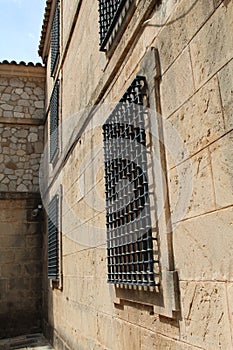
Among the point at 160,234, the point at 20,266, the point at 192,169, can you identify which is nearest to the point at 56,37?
the point at 20,266

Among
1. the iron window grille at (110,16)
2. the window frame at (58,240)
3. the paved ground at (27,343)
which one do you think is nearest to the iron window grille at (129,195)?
the iron window grille at (110,16)

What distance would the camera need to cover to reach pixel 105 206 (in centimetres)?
354

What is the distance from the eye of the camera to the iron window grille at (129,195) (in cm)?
254

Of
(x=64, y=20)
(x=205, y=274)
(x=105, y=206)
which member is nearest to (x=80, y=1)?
(x=64, y=20)

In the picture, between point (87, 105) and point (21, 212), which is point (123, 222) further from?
point (21, 212)

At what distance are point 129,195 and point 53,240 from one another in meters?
4.17

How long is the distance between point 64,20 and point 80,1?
160 cm

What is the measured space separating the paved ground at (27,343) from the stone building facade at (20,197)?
38cm

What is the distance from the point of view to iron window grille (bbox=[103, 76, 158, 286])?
254 centimetres

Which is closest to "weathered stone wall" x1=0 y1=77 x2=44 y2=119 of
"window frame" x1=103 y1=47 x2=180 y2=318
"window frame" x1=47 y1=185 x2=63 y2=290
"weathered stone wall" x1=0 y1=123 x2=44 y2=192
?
"weathered stone wall" x1=0 y1=123 x2=44 y2=192

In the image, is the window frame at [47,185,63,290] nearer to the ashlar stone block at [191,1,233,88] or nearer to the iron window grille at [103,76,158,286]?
the iron window grille at [103,76,158,286]

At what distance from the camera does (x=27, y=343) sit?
6.81 m

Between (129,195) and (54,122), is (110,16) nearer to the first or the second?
(129,195)

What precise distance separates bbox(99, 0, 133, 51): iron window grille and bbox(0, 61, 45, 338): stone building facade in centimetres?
533
